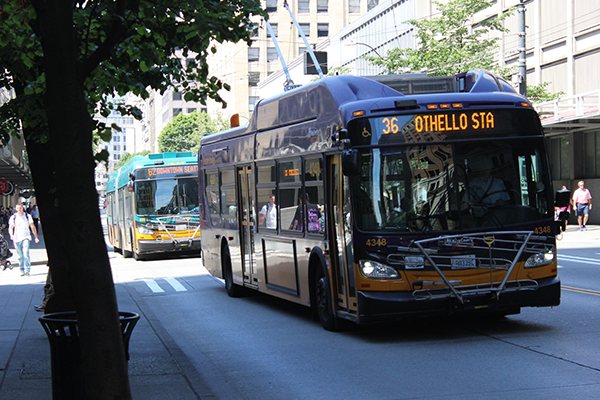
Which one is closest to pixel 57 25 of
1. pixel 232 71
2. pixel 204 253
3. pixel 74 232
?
pixel 74 232

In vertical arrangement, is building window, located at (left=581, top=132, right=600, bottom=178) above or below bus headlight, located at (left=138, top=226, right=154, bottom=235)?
above

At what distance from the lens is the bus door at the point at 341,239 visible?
30.9ft

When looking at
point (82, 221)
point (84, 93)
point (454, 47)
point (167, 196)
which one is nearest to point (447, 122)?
point (84, 93)

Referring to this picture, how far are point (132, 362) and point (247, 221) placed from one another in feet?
17.1

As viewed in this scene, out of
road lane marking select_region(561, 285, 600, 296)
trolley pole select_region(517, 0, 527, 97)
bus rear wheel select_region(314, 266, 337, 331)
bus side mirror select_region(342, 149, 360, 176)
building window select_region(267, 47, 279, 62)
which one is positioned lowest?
road lane marking select_region(561, 285, 600, 296)

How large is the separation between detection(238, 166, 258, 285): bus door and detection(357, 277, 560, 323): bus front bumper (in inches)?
174

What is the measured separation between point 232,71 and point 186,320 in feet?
313

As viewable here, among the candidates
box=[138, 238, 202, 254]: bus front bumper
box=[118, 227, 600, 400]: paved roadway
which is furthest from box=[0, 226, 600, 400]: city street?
box=[138, 238, 202, 254]: bus front bumper

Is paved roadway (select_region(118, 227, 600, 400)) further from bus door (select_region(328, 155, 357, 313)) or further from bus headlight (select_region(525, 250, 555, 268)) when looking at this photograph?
bus headlight (select_region(525, 250, 555, 268))

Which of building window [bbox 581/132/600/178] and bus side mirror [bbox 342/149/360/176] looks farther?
building window [bbox 581/132/600/178]

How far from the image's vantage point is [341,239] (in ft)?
31.6

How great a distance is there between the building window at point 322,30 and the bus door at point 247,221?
88078mm

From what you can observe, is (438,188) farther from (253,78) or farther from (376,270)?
(253,78)

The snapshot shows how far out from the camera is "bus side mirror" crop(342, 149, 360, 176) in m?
8.92
